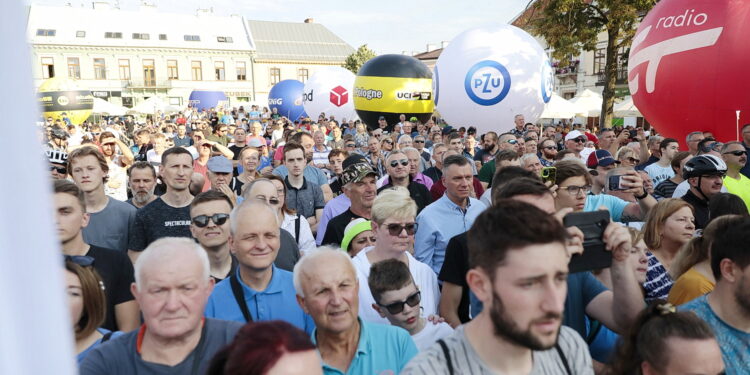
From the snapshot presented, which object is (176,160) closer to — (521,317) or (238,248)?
(238,248)

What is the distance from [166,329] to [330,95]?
873 inches

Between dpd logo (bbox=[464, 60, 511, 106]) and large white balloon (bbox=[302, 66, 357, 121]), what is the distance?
1205 cm

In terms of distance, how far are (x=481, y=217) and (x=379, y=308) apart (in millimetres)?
1239

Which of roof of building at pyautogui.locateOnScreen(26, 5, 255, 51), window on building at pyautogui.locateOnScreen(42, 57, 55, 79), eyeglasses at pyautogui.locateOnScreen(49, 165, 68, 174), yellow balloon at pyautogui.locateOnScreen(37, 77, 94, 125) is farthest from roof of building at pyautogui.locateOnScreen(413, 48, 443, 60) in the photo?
eyeglasses at pyautogui.locateOnScreen(49, 165, 68, 174)

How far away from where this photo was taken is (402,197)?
3.58 meters

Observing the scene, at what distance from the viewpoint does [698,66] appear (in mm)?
8891

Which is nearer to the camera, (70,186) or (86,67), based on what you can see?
(70,186)

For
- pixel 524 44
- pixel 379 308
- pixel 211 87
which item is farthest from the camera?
pixel 211 87

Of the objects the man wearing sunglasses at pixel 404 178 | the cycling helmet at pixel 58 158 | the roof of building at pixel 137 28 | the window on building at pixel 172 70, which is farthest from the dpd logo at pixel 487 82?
the window on building at pixel 172 70

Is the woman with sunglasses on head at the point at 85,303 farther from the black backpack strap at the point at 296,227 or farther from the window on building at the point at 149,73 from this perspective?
the window on building at the point at 149,73

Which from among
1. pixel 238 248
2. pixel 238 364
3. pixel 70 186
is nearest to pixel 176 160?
pixel 70 186

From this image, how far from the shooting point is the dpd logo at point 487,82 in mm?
12023

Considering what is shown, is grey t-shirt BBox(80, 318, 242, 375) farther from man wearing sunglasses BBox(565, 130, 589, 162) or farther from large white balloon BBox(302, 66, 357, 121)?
large white balloon BBox(302, 66, 357, 121)

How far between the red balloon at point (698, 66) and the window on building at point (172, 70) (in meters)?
57.4
